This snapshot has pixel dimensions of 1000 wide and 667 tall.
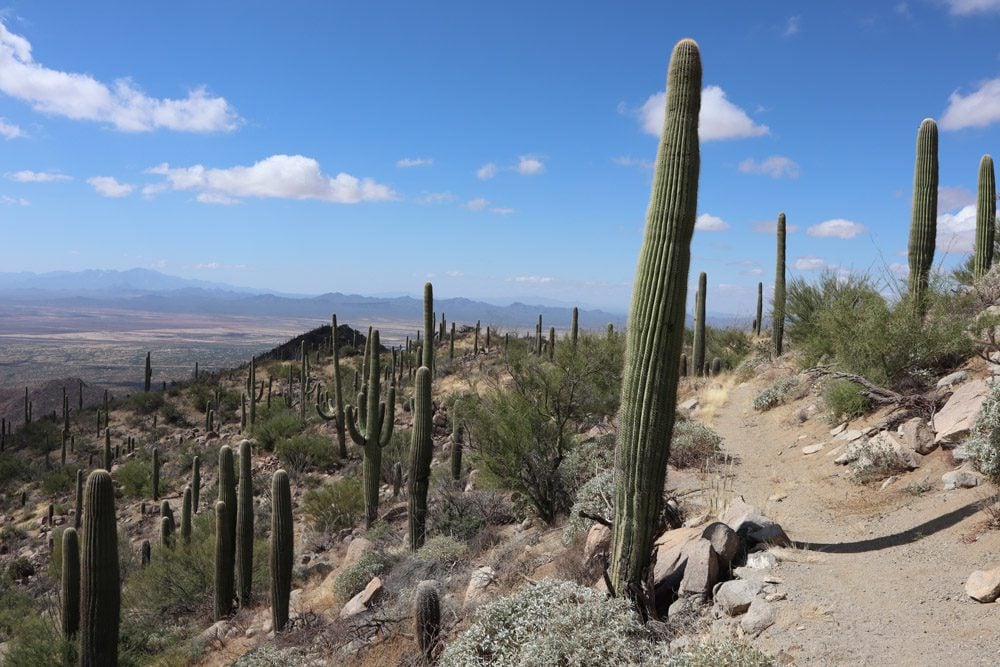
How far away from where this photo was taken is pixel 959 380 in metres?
10.1

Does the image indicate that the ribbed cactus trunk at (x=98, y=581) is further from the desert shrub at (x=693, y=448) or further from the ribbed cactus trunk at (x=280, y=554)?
the desert shrub at (x=693, y=448)

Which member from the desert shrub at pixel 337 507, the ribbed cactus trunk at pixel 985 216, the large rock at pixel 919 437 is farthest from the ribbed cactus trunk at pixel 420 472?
the ribbed cactus trunk at pixel 985 216

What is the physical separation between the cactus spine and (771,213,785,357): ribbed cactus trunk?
1687 centimetres

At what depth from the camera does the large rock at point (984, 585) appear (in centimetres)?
500

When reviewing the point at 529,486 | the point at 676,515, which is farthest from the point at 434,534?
the point at 676,515

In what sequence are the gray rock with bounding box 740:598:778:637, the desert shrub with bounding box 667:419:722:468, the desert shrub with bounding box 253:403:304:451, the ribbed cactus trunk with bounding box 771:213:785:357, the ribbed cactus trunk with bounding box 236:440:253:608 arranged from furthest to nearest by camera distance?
the desert shrub with bounding box 253:403:304:451 → the ribbed cactus trunk with bounding box 771:213:785:357 → the ribbed cactus trunk with bounding box 236:440:253:608 → the desert shrub with bounding box 667:419:722:468 → the gray rock with bounding box 740:598:778:637

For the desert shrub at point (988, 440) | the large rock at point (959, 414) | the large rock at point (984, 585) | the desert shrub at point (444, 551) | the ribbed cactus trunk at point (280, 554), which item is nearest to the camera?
the large rock at point (984, 585)

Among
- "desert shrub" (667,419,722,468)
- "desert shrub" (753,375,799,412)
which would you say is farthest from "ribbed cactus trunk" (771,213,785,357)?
"desert shrub" (667,419,722,468)

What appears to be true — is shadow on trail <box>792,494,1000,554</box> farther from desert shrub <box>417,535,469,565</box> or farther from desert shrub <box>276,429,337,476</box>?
desert shrub <box>276,429,337,476</box>

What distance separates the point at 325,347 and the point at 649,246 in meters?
45.8

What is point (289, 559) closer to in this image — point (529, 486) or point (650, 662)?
point (529, 486)

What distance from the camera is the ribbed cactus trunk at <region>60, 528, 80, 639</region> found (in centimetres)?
1281

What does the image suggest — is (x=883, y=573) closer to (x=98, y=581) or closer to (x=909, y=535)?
(x=909, y=535)

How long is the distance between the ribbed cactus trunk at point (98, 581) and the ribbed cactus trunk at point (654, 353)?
27.2ft
